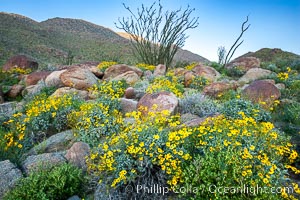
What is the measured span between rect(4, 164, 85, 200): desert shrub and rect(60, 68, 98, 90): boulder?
4668 mm

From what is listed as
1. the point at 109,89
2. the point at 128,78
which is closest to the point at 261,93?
the point at 109,89

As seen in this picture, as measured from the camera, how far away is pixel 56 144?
15.3ft

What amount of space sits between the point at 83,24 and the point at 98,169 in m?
56.0

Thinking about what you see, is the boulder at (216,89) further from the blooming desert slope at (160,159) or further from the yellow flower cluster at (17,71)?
the yellow flower cluster at (17,71)

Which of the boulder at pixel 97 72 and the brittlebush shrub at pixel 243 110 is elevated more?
the brittlebush shrub at pixel 243 110

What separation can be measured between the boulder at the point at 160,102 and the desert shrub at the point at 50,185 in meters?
1.99

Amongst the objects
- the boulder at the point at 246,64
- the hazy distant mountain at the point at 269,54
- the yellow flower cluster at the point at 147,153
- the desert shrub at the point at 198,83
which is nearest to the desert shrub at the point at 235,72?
the boulder at the point at 246,64

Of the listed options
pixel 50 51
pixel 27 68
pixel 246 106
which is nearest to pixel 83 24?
pixel 50 51

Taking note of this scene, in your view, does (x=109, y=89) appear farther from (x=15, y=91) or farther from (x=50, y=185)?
(x=15, y=91)

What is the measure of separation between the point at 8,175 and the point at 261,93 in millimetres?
4995

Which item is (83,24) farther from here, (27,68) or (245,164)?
(245,164)

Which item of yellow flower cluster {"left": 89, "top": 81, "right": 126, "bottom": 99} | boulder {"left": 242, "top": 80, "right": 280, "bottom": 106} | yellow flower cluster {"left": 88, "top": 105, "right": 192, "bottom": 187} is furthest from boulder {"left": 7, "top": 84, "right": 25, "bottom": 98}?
boulder {"left": 242, "top": 80, "right": 280, "bottom": 106}

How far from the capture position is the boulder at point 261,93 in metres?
5.86

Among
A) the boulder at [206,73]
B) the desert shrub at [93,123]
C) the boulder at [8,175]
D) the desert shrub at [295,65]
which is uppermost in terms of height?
the desert shrub at [295,65]
